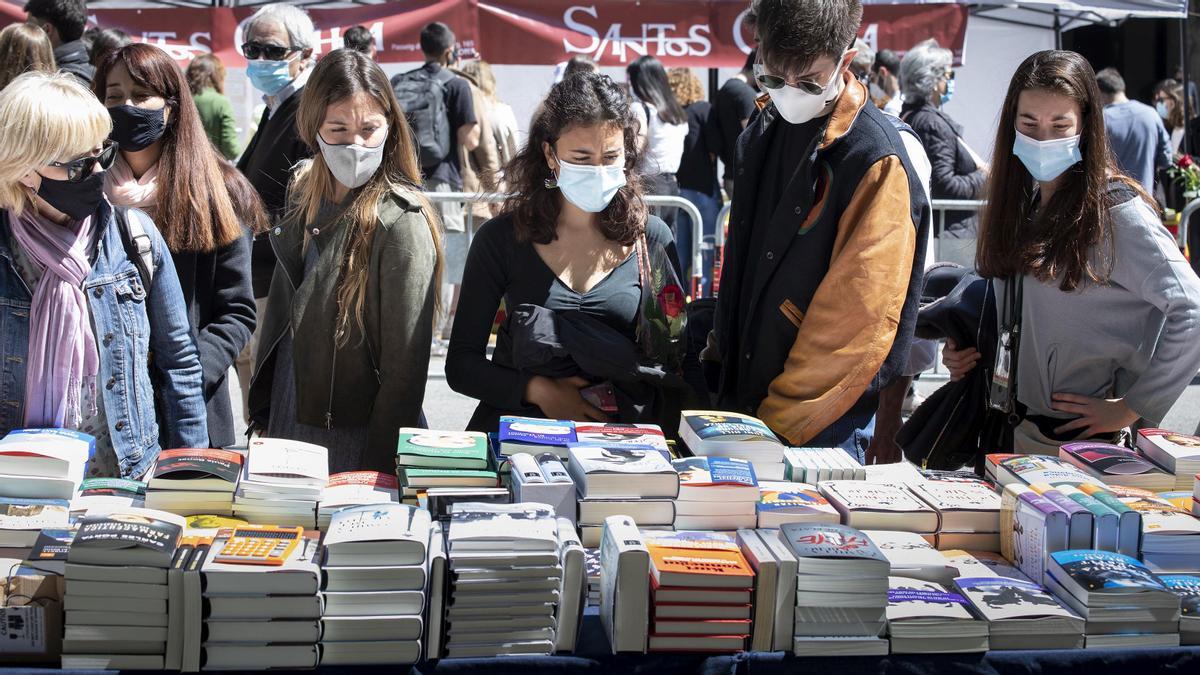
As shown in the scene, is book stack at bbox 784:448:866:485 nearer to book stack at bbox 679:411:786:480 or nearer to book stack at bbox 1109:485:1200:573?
book stack at bbox 679:411:786:480

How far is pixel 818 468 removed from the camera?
2686 millimetres

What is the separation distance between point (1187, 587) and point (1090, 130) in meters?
1.42

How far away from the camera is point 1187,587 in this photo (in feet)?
7.29

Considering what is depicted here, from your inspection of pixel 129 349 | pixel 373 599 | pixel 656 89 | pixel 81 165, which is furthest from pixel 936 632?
pixel 656 89

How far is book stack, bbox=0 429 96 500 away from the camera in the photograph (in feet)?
7.70

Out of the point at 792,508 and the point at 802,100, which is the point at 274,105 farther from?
the point at 792,508

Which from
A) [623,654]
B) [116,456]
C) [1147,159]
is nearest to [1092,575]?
[623,654]

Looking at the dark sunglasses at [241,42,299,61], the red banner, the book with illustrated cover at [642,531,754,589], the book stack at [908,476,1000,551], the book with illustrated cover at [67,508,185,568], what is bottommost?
the book stack at [908,476,1000,551]

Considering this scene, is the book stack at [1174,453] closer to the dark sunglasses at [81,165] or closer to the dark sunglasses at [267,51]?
the dark sunglasses at [81,165]

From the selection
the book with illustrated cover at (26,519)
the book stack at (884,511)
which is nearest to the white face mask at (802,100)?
the book stack at (884,511)

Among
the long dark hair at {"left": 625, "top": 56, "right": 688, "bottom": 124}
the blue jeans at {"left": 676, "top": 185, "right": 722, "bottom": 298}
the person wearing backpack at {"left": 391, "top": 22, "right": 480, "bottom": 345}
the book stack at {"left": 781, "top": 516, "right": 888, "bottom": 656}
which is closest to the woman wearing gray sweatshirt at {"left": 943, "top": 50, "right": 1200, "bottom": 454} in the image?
the book stack at {"left": 781, "top": 516, "right": 888, "bottom": 656}

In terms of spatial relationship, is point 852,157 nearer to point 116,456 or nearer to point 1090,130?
point 1090,130

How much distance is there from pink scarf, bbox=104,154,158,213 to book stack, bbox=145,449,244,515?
50.3 inches

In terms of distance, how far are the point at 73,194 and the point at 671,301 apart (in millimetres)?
1537
